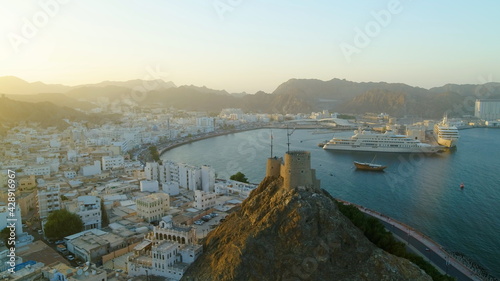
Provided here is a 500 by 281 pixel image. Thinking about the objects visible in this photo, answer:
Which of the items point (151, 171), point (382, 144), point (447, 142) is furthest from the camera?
point (447, 142)

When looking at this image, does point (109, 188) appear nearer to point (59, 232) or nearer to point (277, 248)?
point (59, 232)

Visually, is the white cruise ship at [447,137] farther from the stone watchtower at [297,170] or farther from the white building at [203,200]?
the stone watchtower at [297,170]

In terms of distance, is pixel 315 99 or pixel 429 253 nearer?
pixel 429 253

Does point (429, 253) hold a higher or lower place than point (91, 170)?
lower

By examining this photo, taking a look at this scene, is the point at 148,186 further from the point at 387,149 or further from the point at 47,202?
the point at 387,149

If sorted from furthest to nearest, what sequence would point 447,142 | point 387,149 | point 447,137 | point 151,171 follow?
1. point 447,137
2. point 447,142
3. point 387,149
4. point 151,171

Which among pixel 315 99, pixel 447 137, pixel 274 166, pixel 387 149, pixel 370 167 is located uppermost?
pixel 315 99

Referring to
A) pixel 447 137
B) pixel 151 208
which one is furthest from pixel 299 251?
pixel 447 137

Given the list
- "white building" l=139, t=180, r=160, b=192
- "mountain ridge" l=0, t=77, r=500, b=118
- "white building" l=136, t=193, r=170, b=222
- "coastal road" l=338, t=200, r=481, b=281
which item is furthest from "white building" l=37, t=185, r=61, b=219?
"mountain ridge" l=0, t=77, r=500, b=118
